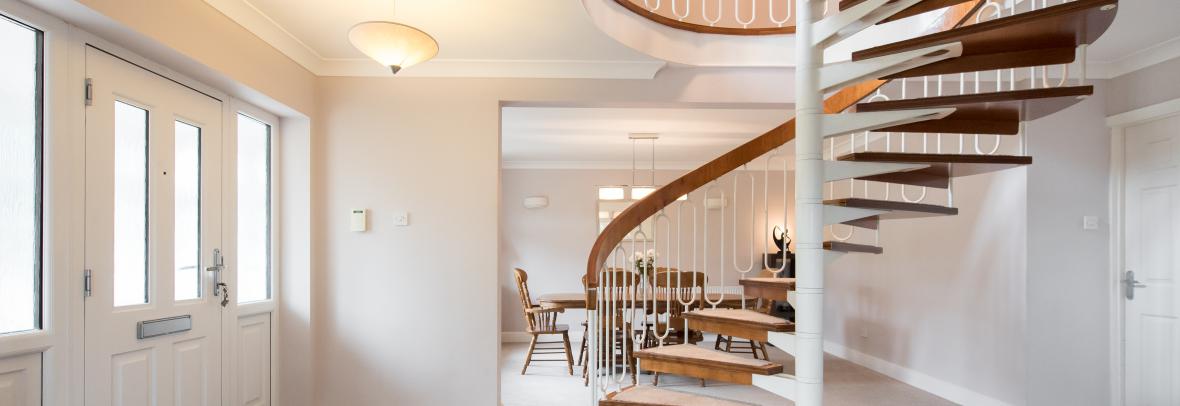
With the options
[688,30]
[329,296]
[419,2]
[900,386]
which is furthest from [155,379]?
[900,386]

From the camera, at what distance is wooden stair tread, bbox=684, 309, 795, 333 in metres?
2.91

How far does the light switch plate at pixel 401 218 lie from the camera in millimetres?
4238

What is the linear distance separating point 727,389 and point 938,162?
338 centimetres

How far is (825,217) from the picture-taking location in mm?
2666

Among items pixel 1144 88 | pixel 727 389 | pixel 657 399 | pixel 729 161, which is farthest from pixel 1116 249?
pixel 657 399

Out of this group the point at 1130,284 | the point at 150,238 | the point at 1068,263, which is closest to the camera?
the point at 150,238

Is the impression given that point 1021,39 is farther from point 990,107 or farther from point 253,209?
point 253,209

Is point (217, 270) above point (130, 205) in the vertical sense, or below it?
below

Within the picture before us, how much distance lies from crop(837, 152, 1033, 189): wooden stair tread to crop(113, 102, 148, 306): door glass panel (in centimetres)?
304

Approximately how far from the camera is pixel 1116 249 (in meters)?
4.24

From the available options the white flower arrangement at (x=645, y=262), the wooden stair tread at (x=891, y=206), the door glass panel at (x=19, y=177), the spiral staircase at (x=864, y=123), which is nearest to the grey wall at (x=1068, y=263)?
the spiral staircase at (x=864, y=123)

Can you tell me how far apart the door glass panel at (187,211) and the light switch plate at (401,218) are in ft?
3.74

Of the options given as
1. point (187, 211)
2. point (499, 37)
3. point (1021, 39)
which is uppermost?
point (499, 37)

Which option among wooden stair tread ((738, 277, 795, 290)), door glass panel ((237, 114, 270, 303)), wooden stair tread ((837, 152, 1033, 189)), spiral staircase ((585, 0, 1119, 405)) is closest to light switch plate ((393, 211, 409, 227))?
door glass panel ((237, 114, 270, 303))
